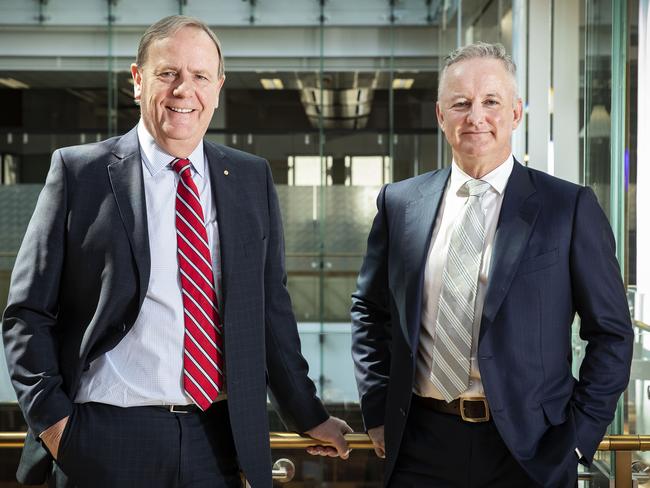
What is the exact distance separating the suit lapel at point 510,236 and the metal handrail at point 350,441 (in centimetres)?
46

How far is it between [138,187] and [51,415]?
0.50m

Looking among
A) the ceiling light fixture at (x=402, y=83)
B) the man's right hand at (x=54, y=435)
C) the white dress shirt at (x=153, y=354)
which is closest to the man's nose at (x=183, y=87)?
the white dress shirt at (x=153, y=354)

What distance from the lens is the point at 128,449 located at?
1.66m

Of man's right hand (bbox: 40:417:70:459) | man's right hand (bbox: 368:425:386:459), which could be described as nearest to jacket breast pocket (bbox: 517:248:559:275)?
man's right hand (bbox: 368:425:386:459)

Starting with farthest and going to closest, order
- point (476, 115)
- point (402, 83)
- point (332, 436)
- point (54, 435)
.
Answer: point (402, 83) < point (332, 436) < point (476, 115) < point (54, 435)

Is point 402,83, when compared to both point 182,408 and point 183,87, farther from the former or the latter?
point 182,408

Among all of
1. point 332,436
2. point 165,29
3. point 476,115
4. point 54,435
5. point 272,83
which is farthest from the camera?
point 272,83

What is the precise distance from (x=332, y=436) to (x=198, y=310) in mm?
509

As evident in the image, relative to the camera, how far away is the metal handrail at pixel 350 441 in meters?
2.01

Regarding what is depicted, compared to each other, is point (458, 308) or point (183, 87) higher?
point (183, 87)

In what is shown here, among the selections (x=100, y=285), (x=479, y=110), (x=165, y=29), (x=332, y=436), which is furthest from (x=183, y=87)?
(x=332, y=436)

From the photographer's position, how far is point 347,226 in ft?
29.3

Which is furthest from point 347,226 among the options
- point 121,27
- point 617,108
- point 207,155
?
point 207,155

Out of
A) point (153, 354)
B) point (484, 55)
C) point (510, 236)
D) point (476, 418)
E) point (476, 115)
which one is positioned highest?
point (484, 55)
